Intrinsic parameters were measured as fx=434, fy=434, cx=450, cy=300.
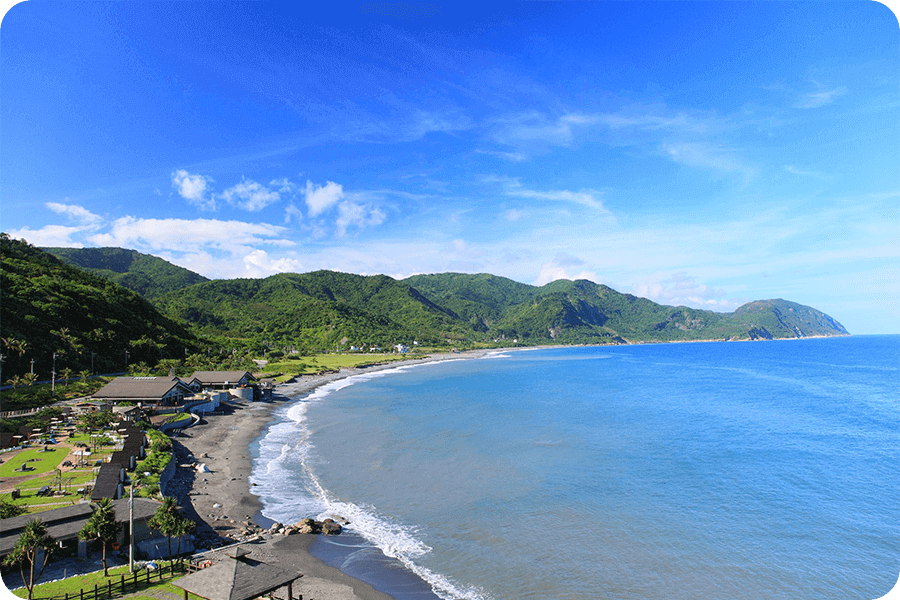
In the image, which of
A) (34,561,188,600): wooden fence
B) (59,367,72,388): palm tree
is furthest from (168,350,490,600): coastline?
(59,367,72,388): palm tree

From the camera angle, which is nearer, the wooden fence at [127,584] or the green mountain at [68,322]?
the wooden fence at [127,584]

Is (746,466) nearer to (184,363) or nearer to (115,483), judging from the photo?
(115,483)

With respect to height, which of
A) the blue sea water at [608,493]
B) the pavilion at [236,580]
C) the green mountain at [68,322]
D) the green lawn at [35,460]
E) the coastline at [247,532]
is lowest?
the blue sea water at [608,493]

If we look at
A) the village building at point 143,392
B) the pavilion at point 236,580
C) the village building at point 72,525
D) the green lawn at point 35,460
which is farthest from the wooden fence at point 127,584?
the village building at point 143,392

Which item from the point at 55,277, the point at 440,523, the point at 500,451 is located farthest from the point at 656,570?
the point at 55,277

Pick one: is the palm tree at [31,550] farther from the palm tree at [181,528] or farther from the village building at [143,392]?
the village building at [143,392]

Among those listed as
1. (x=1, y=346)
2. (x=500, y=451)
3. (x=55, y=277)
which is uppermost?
(x=55, y=277)

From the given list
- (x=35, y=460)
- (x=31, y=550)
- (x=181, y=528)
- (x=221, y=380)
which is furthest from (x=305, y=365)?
(x=31, y=550)

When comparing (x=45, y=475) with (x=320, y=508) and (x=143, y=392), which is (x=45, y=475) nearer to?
(x=320, y=508)
